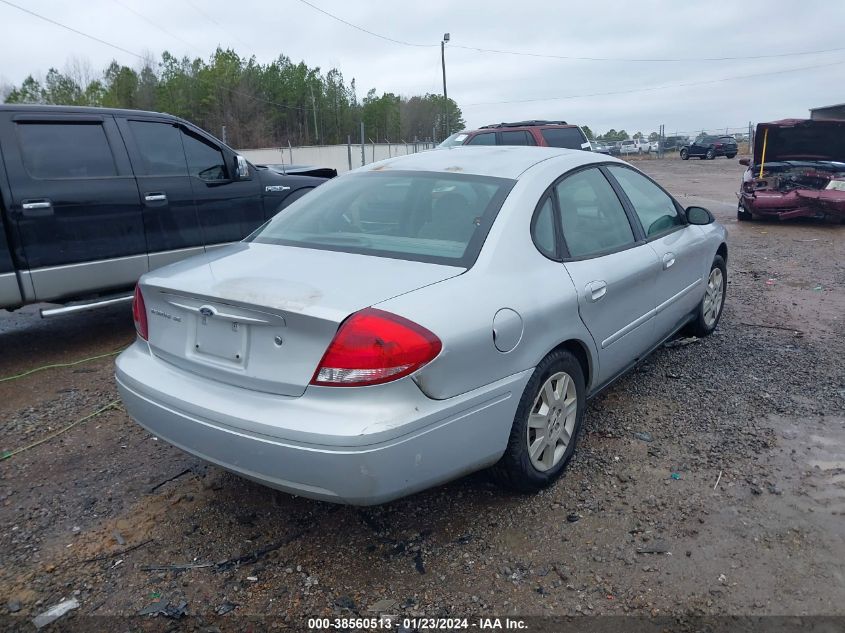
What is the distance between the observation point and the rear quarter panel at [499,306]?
2.49 meters

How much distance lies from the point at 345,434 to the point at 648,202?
2.94m

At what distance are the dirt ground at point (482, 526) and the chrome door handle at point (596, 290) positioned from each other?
852mm

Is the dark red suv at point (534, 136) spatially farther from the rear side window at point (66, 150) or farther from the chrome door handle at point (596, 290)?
the chrome door handle at point (596, 290)

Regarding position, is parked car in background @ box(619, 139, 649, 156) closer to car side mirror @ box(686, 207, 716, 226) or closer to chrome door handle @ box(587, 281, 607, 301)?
car side mirror @ box(686, 207, 716, 226)

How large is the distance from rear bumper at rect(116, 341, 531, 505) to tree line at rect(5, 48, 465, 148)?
4706 centimetres

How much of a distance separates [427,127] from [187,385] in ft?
234

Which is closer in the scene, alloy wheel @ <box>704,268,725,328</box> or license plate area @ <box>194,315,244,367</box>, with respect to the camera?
license plate area @ <box>194,315,244,367</box>

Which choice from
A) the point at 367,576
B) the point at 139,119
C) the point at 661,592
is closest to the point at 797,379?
the point at 661,592

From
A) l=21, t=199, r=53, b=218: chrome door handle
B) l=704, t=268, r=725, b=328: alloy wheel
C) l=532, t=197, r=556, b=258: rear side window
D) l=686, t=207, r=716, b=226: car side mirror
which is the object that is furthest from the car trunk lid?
l=704, t=268, r=725, b=328: alloy wheel

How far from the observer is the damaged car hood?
1177 cm

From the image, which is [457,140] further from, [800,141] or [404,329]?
[404,329]

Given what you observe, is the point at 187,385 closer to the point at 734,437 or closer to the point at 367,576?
the point at 367,576

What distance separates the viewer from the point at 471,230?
3.03m

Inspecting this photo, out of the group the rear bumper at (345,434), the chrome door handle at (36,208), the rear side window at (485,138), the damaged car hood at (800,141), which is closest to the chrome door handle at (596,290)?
the rear bumper at (345,434)
